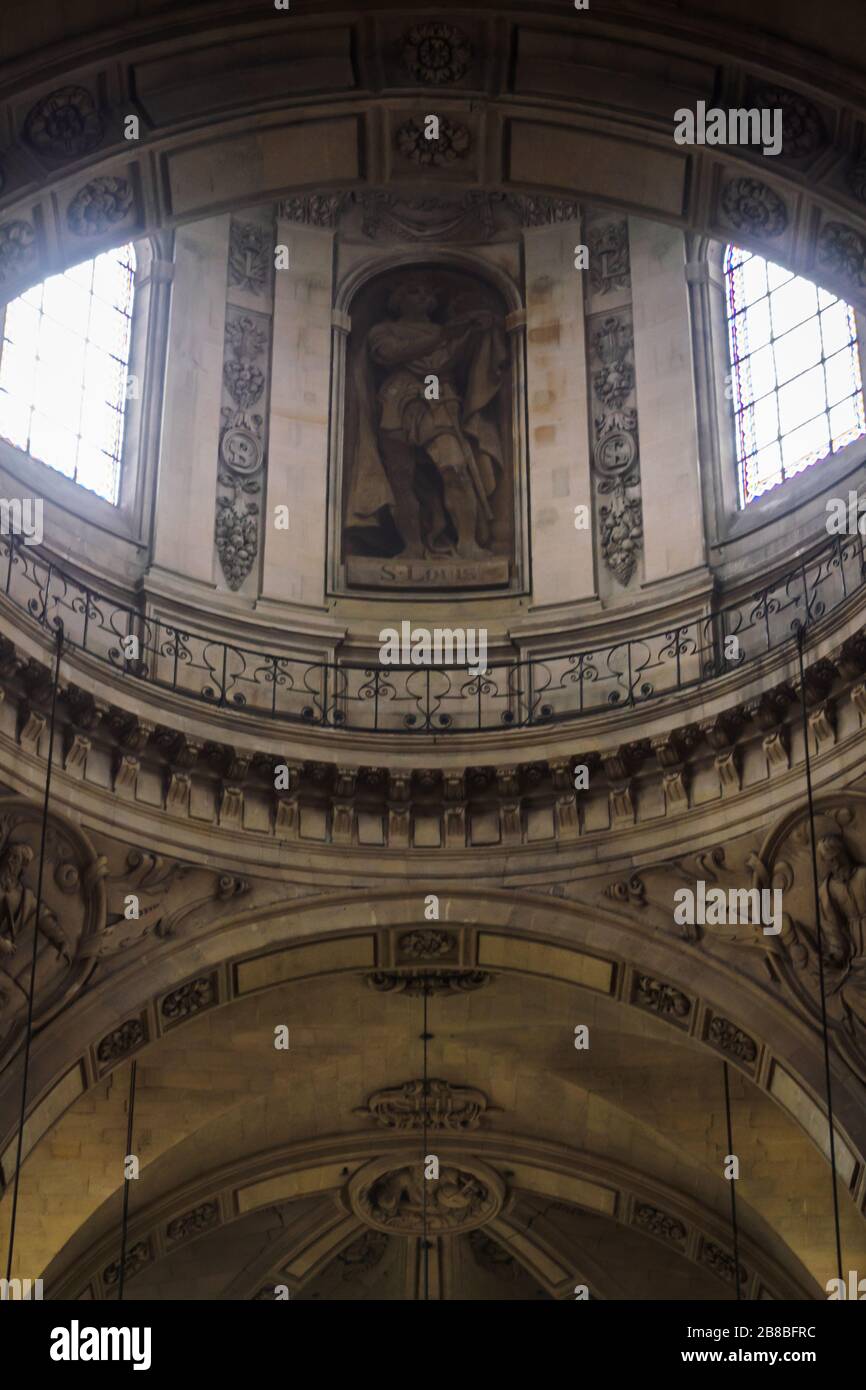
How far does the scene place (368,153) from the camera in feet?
53.5

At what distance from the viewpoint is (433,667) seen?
847 inches

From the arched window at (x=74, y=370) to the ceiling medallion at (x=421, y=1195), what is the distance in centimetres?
705

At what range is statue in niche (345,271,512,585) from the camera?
75.8 feet

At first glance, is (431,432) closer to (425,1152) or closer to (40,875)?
(425,1152)

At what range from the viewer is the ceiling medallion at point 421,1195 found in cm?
2338

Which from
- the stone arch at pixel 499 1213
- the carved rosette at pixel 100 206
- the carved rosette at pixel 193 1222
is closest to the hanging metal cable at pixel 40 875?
the carved rosette at pixel 100 206

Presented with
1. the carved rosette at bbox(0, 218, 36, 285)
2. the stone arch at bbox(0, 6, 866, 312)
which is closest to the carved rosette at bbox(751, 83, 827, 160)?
the stone arch at bbox(0, 6, 866, 312)

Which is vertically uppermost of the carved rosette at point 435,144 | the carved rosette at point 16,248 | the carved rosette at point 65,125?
the carved rosette at point 435,144

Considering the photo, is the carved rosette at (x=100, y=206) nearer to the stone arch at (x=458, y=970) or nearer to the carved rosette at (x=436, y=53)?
the carved rosette at (x=436, y=53)

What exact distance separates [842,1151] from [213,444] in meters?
8.84

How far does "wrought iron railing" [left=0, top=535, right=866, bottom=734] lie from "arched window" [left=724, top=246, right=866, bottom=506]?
1.63 metres

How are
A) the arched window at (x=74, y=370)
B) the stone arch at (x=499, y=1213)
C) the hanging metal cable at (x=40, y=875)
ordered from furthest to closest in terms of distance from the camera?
1. the stone arch at (x=499, y=1213)
2. the arched window at (x=74, y=370)
3. the hanging metal cable at (x=40, y=875)
